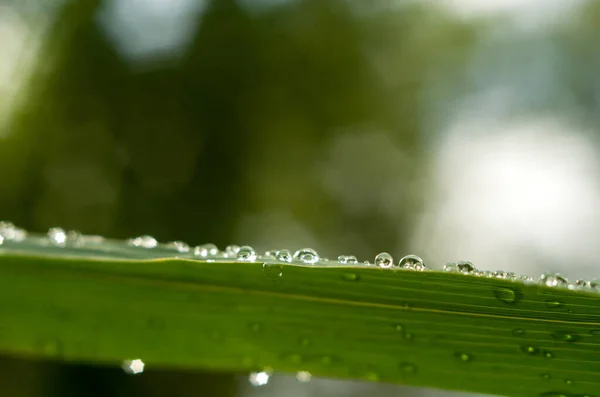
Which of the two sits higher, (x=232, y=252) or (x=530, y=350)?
(x=232, y=252)

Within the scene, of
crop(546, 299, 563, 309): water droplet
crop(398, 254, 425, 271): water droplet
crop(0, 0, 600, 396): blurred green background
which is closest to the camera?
crop(546, 299, 563, 309): water droplet

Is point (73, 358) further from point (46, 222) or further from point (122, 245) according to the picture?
point (46, 222)

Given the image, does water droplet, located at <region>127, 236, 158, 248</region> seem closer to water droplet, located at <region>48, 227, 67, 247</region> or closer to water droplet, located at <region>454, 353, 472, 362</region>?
water droplet, located at <region>48, 227, 67, 247</region>

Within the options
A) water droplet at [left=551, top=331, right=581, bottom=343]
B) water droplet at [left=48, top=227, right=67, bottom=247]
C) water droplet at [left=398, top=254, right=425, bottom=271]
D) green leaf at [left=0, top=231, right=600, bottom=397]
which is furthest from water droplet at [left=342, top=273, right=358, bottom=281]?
water droplet at [left=48, top=227, right=67, bottom=247]

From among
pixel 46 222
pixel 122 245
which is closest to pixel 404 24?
pixel 46 222

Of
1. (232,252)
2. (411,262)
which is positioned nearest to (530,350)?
(411,262)

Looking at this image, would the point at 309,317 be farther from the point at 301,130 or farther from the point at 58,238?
the point at 301,130

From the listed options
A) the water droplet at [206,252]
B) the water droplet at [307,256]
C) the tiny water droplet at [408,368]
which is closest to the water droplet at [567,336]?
the tiny water droplet at [408,368]
